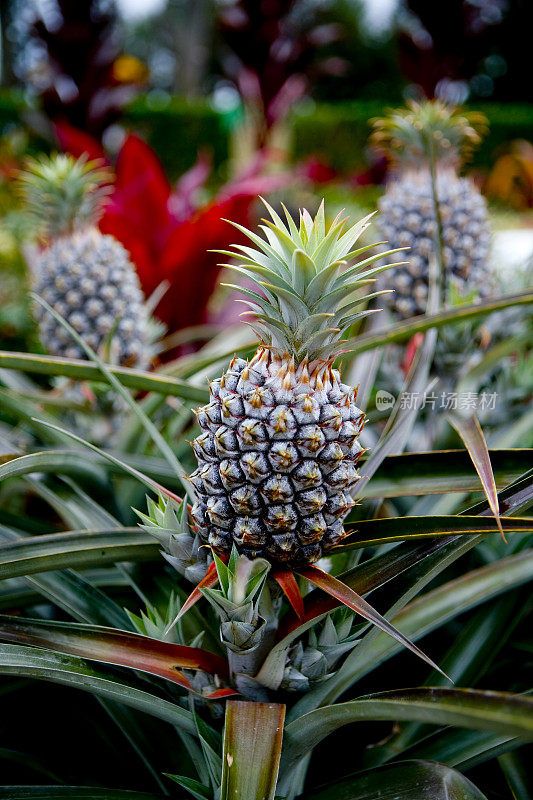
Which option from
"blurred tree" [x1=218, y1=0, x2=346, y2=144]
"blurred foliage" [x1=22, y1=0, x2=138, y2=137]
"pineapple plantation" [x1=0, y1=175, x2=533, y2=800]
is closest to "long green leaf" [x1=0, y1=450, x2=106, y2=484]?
"pineapple plantation" [x1=0, y1=175, x2=533, y2=800]

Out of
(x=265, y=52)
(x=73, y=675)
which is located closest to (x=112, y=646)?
(x=73, y=675)

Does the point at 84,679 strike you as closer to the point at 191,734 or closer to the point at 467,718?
the point at 191,734

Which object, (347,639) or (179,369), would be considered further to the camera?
(179,369)

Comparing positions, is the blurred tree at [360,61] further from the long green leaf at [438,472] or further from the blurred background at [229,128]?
the long green leaf at [438,472]

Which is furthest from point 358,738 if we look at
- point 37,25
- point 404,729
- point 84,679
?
point 37,25

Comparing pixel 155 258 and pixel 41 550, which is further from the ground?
pixel 155 258

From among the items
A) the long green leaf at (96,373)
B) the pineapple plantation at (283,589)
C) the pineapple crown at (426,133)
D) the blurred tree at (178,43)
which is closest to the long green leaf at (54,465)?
the pineapple plantation at (283,589)

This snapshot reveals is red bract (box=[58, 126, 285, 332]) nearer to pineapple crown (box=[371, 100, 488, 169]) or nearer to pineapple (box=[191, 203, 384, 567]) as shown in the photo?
pineapple crown (box=[371, 100, 488, 169])
